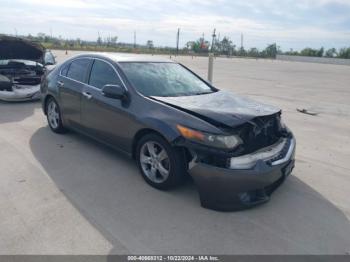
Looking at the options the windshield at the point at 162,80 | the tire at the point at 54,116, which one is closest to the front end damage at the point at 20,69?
the tire at the point at 54,116

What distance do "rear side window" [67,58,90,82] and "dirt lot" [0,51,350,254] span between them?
1.14 m

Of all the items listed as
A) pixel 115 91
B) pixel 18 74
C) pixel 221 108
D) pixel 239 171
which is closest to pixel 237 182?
pixel 239 171

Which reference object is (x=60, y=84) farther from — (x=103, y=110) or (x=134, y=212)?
A: (x=134, y=212)

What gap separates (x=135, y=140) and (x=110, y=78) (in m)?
1.07

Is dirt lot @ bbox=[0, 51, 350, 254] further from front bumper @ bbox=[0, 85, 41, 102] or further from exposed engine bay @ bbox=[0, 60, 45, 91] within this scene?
exposed engine bay @ bbox=[0, 60, 45, 91]

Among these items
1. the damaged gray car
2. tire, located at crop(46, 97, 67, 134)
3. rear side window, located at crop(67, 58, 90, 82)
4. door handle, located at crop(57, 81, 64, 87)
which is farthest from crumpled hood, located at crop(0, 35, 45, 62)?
rear side window, located at crop(67, 58, 90, 82)

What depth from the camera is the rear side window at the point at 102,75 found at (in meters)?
4.64

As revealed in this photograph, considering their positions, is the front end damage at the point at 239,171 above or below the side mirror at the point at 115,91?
below

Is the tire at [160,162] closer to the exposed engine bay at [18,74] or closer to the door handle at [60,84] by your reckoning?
the door handle at [60,84]

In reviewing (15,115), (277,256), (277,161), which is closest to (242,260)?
(277,256)

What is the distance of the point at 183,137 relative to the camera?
354 centimetres

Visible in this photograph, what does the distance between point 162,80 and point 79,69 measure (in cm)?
160

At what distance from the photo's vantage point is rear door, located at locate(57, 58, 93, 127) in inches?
206

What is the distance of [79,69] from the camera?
542cm
